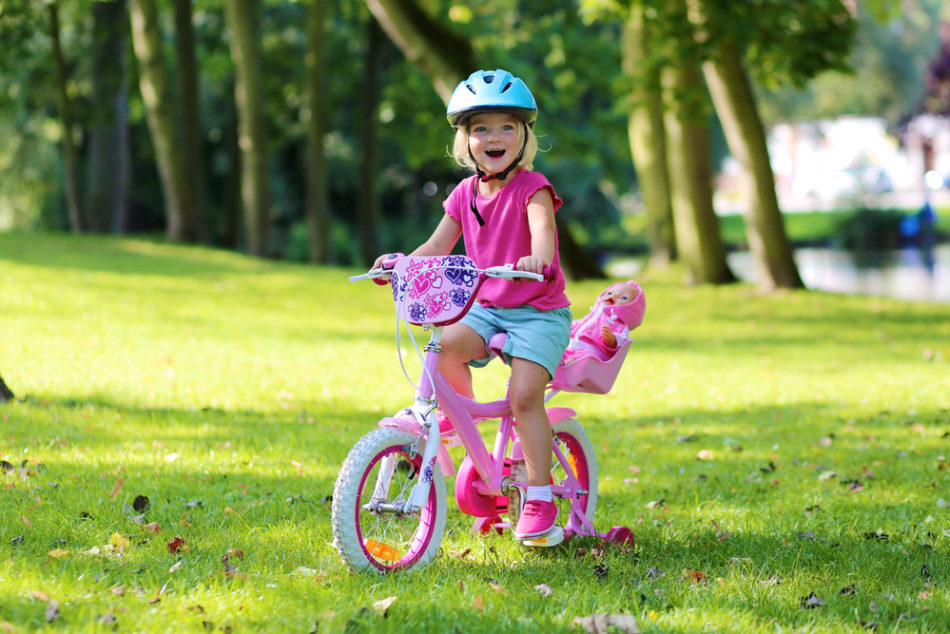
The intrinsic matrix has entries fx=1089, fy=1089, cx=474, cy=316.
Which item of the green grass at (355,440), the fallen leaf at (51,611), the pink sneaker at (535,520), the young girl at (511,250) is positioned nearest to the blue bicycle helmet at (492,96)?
the young girl at (511,250)

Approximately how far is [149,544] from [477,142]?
6.94 feet

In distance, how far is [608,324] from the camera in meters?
4.91

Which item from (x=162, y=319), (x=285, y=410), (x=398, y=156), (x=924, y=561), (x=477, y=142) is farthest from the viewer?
(x=398, y=156)

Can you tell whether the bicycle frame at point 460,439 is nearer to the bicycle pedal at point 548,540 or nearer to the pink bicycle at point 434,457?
the pink bicycle at point 434,457

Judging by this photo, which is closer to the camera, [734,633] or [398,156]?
[734,633]

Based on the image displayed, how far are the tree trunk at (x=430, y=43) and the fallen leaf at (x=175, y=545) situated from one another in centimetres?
1290

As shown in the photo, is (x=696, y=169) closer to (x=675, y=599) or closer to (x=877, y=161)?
(x=675, y=599)

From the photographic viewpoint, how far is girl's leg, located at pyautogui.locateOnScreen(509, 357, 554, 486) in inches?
172

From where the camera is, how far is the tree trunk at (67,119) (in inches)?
904

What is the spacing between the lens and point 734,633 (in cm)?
370

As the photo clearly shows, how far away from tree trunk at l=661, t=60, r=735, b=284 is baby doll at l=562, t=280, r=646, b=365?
497 inches

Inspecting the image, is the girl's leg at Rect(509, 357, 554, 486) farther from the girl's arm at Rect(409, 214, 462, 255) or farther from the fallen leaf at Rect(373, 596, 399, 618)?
the fallen leaf at Rect(373, 596, 399, 618)

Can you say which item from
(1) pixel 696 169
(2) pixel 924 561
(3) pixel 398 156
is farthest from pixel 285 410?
(3) pixel 398 156

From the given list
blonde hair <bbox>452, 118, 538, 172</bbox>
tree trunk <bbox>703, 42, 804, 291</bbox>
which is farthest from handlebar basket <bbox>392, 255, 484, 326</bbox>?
tree trunk <bbox>703, 42, 804, 291</bbox>
